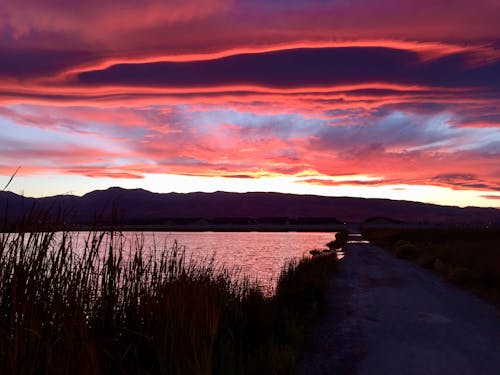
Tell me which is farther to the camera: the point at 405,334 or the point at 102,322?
the point at 405,334

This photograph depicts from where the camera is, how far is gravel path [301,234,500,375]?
716cm

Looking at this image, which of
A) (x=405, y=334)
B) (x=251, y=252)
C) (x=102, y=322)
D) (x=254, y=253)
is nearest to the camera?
(x=102, y=322)

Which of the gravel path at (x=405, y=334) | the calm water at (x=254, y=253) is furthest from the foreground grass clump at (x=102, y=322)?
the calm water at (x=254, y=253)

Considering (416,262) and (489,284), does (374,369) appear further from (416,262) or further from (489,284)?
(416,262)

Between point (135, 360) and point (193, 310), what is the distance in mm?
990

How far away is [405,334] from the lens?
29.6 ft

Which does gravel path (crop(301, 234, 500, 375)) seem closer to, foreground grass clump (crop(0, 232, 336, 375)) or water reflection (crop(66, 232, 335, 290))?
foreground grass clump (crop(0, 232, 336, 375))

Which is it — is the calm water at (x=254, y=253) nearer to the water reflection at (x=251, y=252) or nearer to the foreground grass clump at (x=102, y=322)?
the water reflection at (x=251, y=252)

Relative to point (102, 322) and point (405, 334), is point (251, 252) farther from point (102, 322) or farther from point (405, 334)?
point (102, 322)

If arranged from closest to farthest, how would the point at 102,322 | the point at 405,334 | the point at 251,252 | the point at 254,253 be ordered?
the point at 102,322 → the point at 405,334 → the point at 254,253 → the point at 251,252

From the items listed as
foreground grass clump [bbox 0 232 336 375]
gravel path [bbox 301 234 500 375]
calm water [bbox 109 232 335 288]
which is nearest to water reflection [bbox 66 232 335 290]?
calm water [bbox 109 232 335 288]

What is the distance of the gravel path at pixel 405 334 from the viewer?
23.5 ft

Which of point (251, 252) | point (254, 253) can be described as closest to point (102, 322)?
point (254, 253)

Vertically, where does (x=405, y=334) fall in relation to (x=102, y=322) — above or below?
below
